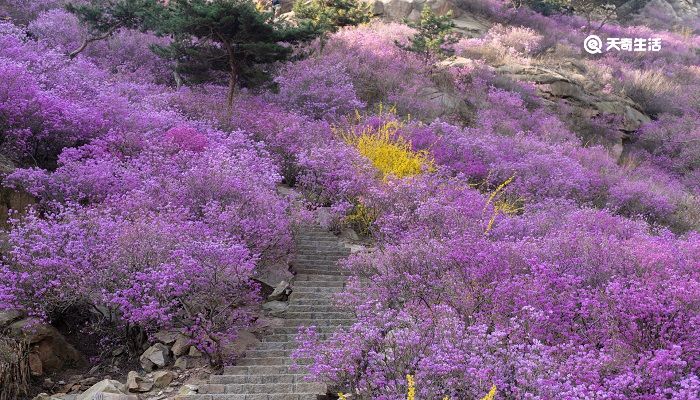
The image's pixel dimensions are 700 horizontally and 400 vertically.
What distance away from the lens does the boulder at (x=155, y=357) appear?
6456mm

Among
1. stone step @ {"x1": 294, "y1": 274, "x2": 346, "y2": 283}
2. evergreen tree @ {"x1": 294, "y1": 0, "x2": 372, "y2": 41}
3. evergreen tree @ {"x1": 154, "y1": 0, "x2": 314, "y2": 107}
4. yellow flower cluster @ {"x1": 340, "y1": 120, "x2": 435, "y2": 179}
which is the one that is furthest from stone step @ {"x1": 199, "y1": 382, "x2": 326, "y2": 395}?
evergreen tree @ {"x1": 294, "y1": 0, "x2": 372, "y2": 41}

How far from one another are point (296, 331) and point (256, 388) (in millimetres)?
1311

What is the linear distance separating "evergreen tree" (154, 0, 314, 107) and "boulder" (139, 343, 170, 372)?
6.80 meters

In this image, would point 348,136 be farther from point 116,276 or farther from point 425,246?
point 116,276

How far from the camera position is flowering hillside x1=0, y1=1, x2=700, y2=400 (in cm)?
530

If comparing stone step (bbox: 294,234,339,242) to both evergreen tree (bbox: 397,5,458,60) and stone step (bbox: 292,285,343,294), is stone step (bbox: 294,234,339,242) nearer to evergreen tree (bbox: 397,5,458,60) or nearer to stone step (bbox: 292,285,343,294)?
stone step (bbox: 292,285,343,294)

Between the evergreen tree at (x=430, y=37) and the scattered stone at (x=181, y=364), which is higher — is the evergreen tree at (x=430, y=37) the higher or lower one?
the higher one

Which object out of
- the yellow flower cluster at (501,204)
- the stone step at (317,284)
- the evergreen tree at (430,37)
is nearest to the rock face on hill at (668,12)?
the evergreen tree at (430,37)

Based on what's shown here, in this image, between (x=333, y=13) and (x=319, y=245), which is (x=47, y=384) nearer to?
(x=319, y=245)

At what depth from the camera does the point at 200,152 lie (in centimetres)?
1004

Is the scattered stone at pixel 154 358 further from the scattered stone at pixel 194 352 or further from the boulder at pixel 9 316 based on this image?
the boulder at pixel 9 316

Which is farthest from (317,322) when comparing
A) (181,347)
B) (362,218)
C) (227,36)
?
(227,36)

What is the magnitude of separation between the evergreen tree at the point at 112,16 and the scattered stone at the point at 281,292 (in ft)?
28.9

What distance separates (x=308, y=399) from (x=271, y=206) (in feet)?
10.9
